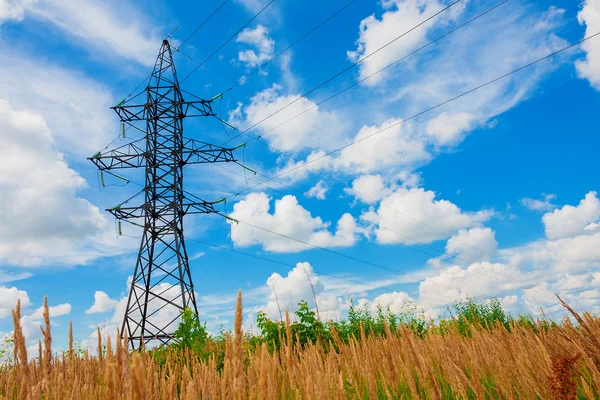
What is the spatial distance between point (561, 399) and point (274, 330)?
352 inches

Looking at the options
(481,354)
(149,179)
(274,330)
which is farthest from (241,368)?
(149,179)

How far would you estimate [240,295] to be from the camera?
1.41 metres

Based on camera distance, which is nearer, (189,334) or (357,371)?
(357,371)

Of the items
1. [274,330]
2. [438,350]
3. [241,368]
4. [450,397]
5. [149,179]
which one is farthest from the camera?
[149,179]

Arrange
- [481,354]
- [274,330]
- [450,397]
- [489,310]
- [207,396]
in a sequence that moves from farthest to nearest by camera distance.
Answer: [489,310]
[274,330]
[481,354]
[450,397]
[207,396]

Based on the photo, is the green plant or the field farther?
the green plant

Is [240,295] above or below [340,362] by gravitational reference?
above

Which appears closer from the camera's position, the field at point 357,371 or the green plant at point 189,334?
the field at point 357,371

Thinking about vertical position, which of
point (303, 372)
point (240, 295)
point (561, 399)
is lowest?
point (561, 399)

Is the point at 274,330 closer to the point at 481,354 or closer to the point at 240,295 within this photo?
the point at 481,354

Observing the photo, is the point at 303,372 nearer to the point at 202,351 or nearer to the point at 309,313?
the point at 202,351

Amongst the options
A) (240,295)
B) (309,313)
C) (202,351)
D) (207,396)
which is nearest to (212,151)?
(309,313)

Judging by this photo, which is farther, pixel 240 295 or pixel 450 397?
pixel 450 397

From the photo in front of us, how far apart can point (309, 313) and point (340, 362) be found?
21.2 feet
